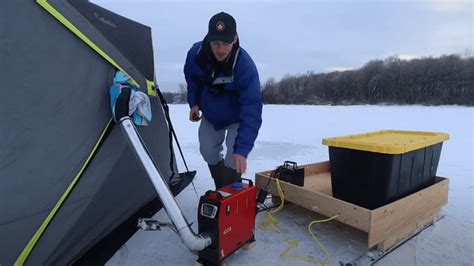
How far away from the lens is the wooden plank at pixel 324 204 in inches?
69.6

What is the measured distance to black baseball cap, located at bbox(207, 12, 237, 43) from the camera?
5.67ft

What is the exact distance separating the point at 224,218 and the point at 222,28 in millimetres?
1054

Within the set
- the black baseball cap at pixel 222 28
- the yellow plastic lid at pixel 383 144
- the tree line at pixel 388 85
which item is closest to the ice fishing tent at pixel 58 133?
the black baseball cap at pixel 222 28

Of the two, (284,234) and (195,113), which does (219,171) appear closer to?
(195,113)

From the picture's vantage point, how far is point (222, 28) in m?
1.73

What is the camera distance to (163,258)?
1779 millimetres

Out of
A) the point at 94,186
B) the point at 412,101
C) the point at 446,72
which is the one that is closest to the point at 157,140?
the point at 94,186

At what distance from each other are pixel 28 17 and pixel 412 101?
2175 centimetres

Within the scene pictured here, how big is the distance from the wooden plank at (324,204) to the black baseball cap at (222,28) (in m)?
1.16

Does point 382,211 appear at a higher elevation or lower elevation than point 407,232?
higher

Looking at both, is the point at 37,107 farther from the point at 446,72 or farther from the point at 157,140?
the point at 446,72

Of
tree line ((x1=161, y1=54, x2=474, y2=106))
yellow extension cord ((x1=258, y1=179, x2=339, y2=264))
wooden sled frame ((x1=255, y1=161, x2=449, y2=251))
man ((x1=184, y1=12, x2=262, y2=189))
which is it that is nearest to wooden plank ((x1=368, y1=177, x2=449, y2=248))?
wooden sled frame ((x1=255, y1=161, x2=449, y2=251))

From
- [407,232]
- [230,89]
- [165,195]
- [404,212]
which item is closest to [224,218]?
[165,195]

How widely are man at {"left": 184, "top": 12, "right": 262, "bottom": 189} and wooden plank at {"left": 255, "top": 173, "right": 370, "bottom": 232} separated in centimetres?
35
